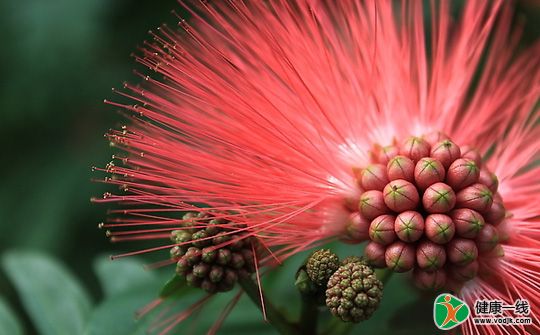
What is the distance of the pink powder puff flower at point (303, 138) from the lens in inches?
85.4

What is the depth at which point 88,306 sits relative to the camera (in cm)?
283

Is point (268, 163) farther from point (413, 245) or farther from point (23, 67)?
point (23, 67)

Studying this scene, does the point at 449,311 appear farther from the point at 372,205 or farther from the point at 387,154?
the point at 387,154

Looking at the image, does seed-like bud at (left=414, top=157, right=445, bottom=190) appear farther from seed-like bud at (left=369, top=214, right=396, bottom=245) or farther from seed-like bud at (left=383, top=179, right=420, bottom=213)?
seed-like bud at (left=369, top=214, right=396, bottom=245)

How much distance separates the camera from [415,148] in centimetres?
226

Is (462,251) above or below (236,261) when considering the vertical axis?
above

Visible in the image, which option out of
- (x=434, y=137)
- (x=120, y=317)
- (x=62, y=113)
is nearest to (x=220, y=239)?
(x=120, y=317)

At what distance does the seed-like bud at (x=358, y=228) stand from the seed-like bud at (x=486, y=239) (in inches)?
14.4

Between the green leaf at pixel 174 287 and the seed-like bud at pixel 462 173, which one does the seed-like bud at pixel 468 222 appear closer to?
the seed-like bud at pixel 462 173

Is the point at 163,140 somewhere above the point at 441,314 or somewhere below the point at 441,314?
above

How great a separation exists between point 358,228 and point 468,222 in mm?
360

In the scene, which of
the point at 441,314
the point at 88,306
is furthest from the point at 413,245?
the point at 88,306

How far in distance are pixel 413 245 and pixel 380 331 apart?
2.00 ft

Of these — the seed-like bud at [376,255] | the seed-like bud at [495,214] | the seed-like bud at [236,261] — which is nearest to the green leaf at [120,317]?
the seed-like bud at [236,261]
